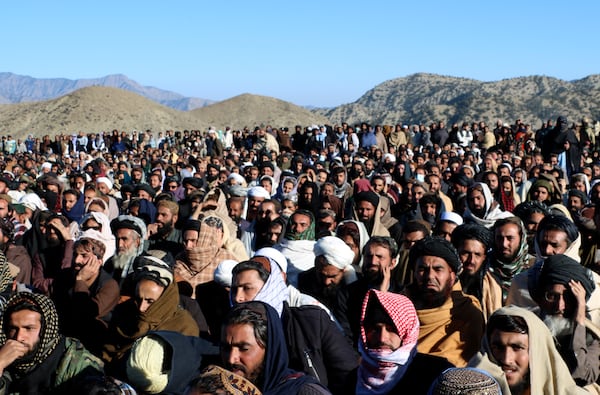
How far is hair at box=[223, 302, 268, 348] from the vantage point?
106 inches

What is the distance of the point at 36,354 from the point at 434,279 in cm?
209

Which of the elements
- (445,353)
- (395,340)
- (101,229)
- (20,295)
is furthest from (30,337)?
(101,229)

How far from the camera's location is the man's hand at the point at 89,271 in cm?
455

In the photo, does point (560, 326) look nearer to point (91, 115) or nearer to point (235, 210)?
point (235, 210)

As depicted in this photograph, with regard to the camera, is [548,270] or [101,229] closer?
[548,270]

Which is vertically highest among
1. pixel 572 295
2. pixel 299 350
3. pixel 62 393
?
pixel 572 295

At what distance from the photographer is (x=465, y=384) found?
7.21 ft

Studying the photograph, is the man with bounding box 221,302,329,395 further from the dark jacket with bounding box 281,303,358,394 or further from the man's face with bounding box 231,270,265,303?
the man's face with bounding box 231,270,265,303

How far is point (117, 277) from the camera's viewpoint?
5121 millimetres

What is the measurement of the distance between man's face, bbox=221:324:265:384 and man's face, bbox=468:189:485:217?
4.17 metres

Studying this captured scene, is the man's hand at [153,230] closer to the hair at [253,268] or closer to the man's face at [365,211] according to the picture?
the man's face at [365,211]

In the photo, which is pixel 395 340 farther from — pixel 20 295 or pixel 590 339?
pixel 20 295

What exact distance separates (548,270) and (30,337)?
2.62m

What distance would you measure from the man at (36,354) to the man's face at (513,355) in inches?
73.1
